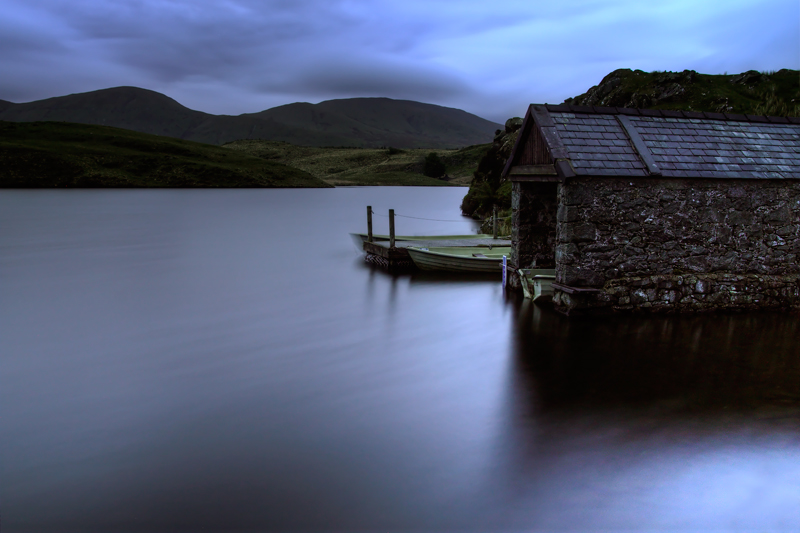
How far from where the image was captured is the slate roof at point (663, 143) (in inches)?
400

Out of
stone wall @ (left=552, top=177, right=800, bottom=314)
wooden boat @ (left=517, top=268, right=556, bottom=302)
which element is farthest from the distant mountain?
wooden boat @ (left=517, top=268, right=556, bottom=302)

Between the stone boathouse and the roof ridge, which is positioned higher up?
the roof ridge

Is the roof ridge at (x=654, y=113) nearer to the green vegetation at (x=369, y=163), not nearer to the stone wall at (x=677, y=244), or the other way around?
the stone wall at (x=677, y=244)

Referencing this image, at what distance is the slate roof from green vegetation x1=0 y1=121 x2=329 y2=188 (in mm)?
74281

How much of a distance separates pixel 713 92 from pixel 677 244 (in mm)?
19032

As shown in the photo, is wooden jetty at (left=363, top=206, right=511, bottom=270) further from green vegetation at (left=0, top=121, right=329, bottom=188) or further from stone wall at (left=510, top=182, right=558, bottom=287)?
green vegetation at (left=0, top=121, right=329, bottom=188)

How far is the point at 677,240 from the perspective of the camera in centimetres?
1052

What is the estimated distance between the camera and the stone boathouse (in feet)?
33.3

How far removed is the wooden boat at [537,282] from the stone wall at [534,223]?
1.11 ft

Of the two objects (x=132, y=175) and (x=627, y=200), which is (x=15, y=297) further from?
(x=132, y=175)

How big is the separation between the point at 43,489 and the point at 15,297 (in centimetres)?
1139

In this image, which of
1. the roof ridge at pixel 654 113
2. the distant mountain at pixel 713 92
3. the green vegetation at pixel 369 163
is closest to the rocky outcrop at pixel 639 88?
the distant mountain at pixel 713 92

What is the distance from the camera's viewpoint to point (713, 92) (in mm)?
25438

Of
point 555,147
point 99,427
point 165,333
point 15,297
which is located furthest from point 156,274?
point 555,147
